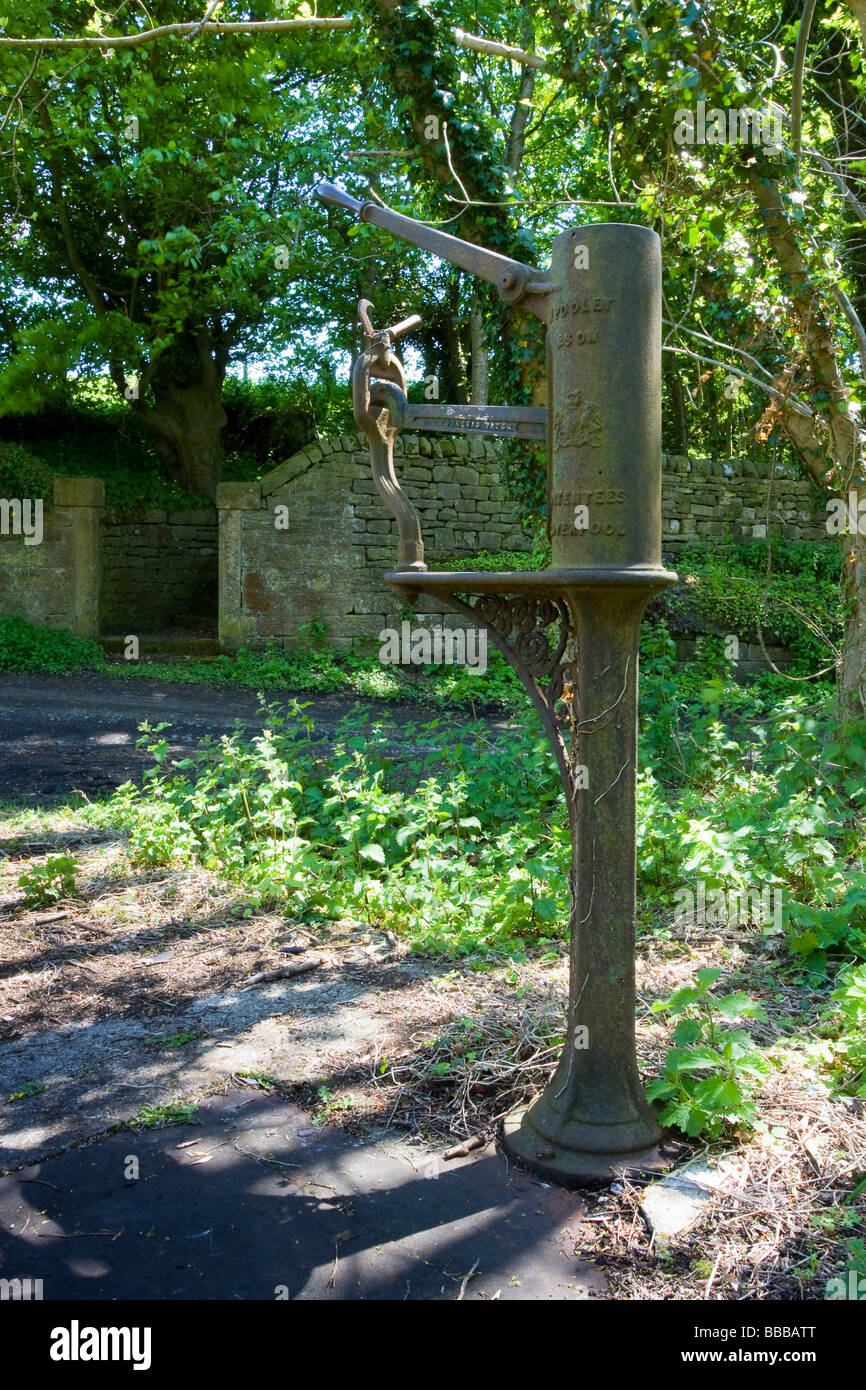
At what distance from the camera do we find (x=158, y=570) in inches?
595

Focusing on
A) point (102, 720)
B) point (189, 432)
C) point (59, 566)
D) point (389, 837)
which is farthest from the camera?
point (189, 432)

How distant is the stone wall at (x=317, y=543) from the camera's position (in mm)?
12805

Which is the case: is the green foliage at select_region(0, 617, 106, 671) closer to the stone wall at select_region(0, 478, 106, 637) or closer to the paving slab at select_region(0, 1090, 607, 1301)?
the stone wall at select_region(0, 478, 106, 637)

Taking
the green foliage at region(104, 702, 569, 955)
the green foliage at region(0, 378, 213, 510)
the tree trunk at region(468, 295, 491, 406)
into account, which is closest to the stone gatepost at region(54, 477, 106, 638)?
the green foliage at region(0, 378, 213, 510)

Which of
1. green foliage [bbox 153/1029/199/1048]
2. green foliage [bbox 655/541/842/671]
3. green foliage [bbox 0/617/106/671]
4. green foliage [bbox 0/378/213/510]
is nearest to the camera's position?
green foliage [bbox 153/1029/199/1048]

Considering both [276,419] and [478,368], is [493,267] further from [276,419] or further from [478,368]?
[276,419]

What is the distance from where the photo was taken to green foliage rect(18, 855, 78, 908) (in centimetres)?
466

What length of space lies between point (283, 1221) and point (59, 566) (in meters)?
11.6

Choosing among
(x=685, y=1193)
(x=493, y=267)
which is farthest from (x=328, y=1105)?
(x=493, y=267)

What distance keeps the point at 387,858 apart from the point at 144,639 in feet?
28.9

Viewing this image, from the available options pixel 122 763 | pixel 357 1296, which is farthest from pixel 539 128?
pixel 357 1296

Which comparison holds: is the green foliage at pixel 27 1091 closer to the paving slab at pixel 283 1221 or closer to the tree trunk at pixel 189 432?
the paving slab at pixel 283 1221

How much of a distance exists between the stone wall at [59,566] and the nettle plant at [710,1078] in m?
11.4

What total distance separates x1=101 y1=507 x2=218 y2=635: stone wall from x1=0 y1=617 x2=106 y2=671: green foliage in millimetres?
1491
